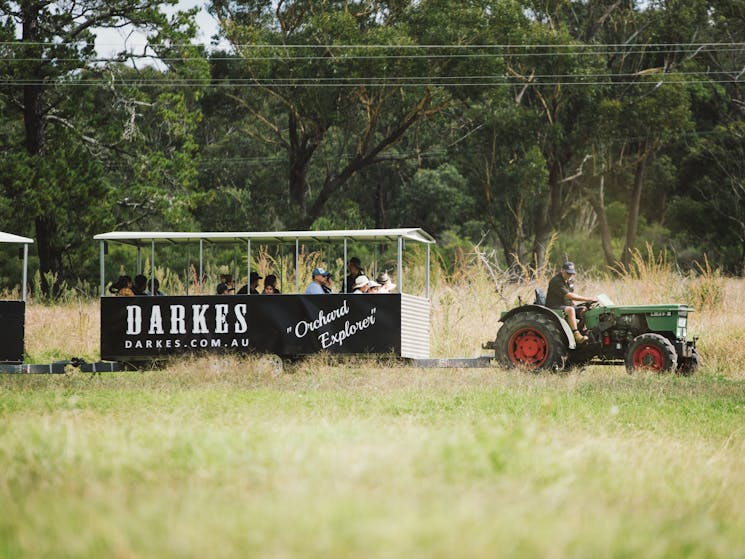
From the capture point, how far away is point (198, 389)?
1494cm

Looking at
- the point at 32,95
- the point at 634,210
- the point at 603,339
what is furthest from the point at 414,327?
the point at 634,210

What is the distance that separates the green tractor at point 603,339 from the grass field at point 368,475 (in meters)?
3.23

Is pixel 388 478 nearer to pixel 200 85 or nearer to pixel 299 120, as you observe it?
pixel 200 85

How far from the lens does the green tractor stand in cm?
1777

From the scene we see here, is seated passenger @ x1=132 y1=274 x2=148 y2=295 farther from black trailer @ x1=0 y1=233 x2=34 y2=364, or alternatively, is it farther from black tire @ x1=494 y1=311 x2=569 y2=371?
black tire @ x1=494 y1=311 x2=569 y2=371

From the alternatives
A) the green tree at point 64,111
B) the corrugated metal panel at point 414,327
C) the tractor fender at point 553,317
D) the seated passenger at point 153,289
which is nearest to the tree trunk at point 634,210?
the green tree at point 64,111

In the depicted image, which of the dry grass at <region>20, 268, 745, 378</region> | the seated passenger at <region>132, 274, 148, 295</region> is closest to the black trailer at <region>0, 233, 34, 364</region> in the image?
the seated passenger at <region>132, 274, 148, 295</region>

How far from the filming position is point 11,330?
1945 centimetres

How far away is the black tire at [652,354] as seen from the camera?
57.9 feet

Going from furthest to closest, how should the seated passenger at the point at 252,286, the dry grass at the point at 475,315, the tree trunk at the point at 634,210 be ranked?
the tree trunk at the point at 634,210 → the dry grass at the point at 475,315 → the seated passenger at the point at 252,286

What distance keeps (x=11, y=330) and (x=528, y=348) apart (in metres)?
8.05

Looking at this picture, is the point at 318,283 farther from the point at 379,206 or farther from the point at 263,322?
the point at 379,206

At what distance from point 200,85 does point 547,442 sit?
3028cm

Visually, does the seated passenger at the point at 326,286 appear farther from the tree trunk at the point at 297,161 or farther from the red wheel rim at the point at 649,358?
the tree trunk at the point at 297,161
